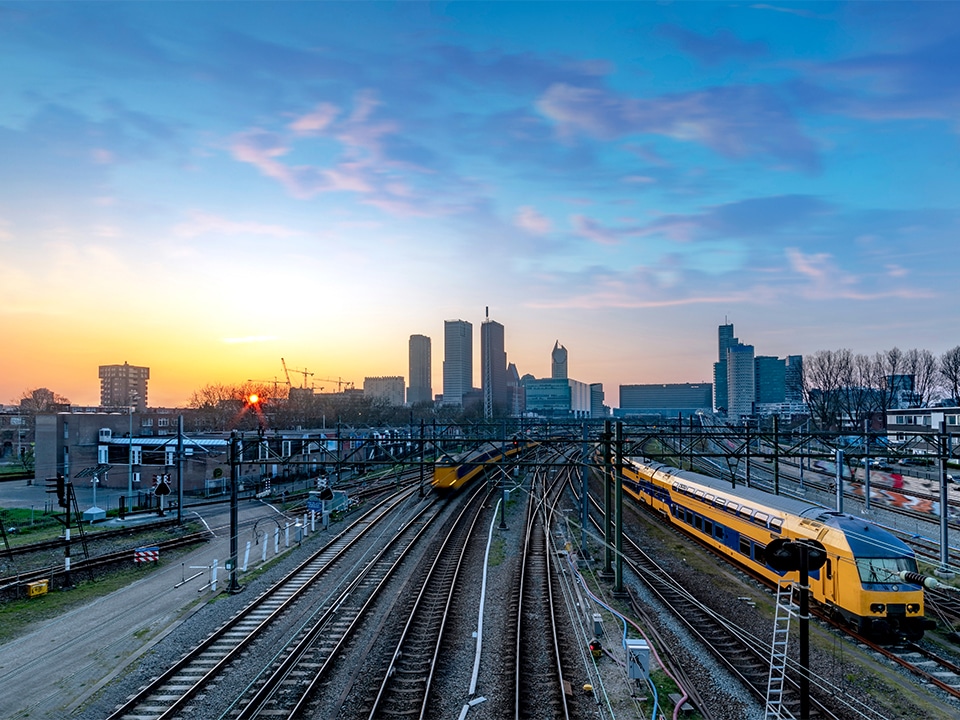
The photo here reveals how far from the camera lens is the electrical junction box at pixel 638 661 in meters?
14.3

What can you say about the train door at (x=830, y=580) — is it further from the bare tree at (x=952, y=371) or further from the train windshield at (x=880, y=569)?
the bare tree at (x=952, y=371)

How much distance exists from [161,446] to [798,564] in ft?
182

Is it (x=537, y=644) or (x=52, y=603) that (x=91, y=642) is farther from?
(x=537, y=644)

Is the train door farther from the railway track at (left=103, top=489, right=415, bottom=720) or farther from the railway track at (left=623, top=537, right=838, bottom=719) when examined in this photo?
the railway track at (left=103, top=489, right=415, bottom=720)

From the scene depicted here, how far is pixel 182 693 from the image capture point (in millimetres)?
14180

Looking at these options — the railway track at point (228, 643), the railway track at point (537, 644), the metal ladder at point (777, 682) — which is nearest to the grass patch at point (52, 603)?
the railway track at point (228, 643)

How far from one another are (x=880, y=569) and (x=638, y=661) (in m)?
7.49

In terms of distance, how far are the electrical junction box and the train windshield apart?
22.1ft

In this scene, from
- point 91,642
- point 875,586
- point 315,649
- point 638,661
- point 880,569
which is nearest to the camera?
point 638,661

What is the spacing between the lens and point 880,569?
16.5 meters

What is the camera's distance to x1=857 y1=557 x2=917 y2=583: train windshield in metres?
16.4

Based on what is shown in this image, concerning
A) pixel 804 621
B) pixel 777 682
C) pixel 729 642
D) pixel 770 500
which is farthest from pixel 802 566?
pixel 770 500

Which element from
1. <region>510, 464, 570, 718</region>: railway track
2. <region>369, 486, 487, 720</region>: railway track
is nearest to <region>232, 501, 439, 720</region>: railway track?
<region>369, 486, 487, 720</region>: railway track

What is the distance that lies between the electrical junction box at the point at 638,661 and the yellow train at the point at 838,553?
6.56 m
